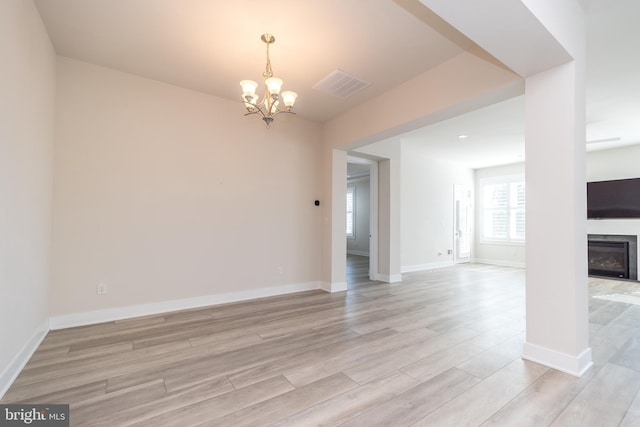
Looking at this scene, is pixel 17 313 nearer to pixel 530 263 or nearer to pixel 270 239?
pixel 270 239

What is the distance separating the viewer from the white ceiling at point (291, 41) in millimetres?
2285

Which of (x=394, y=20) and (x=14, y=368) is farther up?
(x=394, y=20)

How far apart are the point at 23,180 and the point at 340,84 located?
3.18m

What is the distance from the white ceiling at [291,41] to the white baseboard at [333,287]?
113 inches

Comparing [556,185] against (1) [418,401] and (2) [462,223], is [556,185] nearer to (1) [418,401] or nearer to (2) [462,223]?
(1) [418,401]

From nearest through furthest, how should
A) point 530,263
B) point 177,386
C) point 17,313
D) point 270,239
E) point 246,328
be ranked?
point 177,386
point 17,313
point 530,263
point 246,328
point 270,239

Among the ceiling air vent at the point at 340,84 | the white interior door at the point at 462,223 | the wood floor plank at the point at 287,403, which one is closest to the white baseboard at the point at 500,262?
the white interior door at the point at 462,223

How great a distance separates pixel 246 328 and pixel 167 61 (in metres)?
3.02

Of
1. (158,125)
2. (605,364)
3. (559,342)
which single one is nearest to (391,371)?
(559,342)

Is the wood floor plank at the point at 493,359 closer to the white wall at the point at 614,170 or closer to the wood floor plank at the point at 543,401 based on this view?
the wood floor plank at the point at 543,401

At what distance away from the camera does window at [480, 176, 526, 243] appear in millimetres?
7512

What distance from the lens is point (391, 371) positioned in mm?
2100

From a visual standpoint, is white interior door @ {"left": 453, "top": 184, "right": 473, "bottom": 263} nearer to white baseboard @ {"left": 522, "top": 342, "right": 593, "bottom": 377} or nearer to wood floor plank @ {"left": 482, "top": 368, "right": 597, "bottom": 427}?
white baseboard @ {"left": 522, "top": 342, "right": 593, "bottom": 377}

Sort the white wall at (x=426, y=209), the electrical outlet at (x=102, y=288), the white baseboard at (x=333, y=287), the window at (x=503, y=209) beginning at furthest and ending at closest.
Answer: the window at (x=503, y=209) < the white wall at (x=426, y=209) < the white baseboard at (x=333, y=287) < the electrical outlet at (x=102, y=288)
